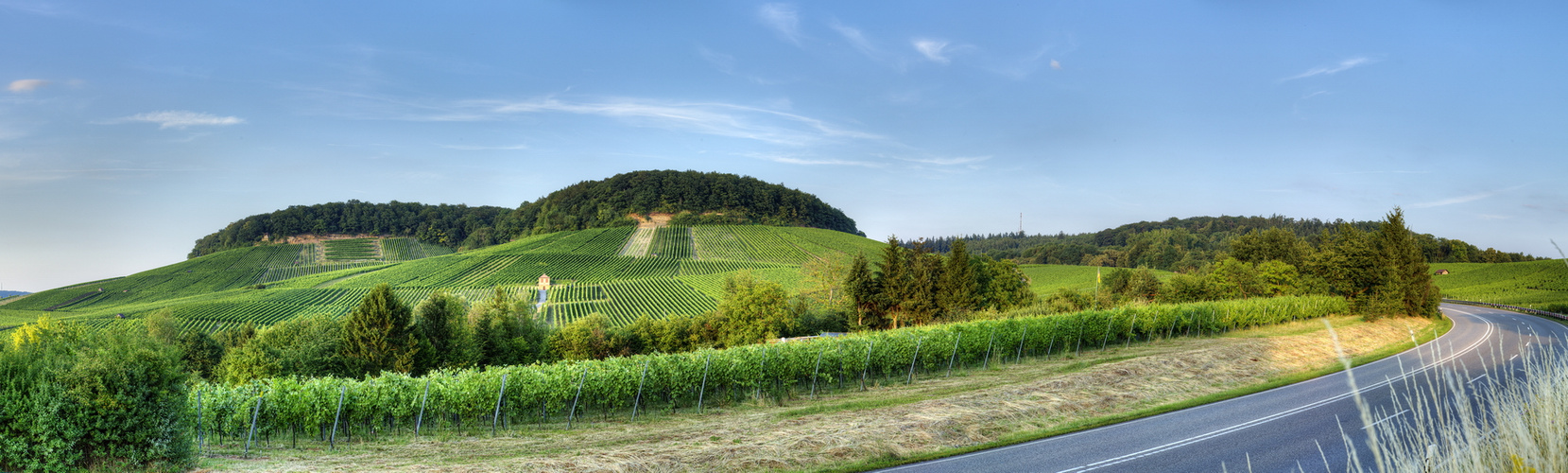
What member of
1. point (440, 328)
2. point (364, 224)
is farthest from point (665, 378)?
point (364, 224)

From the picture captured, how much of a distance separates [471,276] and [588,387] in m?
91.9

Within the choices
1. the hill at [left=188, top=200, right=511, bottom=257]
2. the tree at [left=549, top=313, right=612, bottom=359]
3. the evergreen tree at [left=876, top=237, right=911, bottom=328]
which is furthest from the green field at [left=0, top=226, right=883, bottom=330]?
the evergreen tree at [left=876, top=237, right=911, bottom=328]

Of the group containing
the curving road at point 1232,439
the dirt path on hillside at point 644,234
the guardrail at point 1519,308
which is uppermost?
the dirt path on hillside at point 644,234

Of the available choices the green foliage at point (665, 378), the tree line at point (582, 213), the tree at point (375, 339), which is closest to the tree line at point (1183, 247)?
the tree line at point (582, 213)

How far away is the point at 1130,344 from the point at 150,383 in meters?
37.6

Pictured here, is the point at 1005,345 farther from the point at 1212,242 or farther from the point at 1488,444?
the point at 1212,242

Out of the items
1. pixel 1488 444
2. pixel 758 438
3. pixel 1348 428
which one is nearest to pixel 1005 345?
pixel 1348 428

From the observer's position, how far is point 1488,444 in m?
5.18

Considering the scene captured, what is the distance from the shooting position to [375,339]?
44812mm

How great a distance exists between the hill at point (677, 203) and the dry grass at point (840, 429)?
12644 cm

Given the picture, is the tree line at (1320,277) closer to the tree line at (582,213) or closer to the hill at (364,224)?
the tree line at (582,213)

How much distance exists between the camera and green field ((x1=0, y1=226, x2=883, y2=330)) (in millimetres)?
87000

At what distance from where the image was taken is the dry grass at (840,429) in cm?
1483

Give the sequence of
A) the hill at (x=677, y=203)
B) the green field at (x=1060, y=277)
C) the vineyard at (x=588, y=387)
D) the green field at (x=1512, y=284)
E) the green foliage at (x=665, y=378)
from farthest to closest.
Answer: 1. the hill at (x=677, y=203)
2. the green field at (x=1060, y=277)
3. the green field at (x=1512, y=284)
4. the green foliage at (x=665, y=378)
5. the vineyard at (x=588, y=387)
